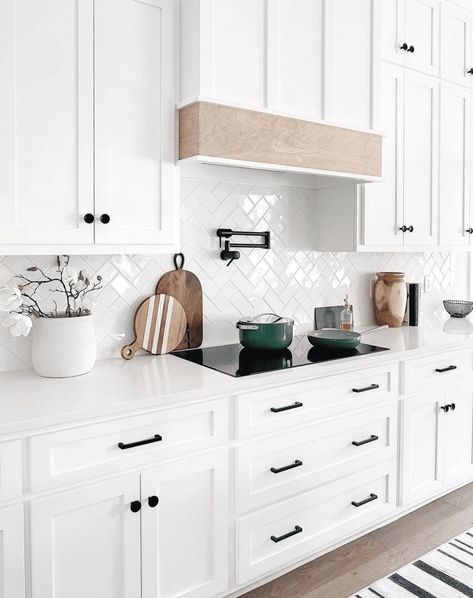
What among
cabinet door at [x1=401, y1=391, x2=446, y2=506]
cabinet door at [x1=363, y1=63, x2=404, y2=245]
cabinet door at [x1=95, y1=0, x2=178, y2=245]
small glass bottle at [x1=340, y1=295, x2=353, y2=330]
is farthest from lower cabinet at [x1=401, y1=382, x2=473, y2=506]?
cabinet door at [x1=95, y1=0, x2=178, y2=245]

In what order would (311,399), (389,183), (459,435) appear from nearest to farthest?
(311,399), (389,183), (459,435)

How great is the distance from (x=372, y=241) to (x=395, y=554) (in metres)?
1.46

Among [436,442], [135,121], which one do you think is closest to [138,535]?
[135,121]

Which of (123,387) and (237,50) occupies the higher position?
(237,50)

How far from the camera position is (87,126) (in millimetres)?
1876

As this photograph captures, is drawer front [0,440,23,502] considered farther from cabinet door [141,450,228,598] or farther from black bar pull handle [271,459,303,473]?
black bar pull handle [271,459,303,473]

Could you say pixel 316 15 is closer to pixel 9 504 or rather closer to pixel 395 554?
pixel 9 504

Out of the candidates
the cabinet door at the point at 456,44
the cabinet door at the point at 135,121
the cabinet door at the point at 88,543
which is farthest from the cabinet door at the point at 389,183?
the cabinet door at the point at 88,543

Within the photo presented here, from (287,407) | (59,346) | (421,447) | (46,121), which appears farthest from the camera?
(421,447)

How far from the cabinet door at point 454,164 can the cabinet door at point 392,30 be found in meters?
0.40

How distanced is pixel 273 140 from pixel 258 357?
2.92 ft

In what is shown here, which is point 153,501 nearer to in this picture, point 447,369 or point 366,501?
point 366,501

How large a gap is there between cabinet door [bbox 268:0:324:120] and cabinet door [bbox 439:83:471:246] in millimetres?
1064

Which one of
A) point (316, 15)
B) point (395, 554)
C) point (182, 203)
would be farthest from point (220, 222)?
point (395, 554)
